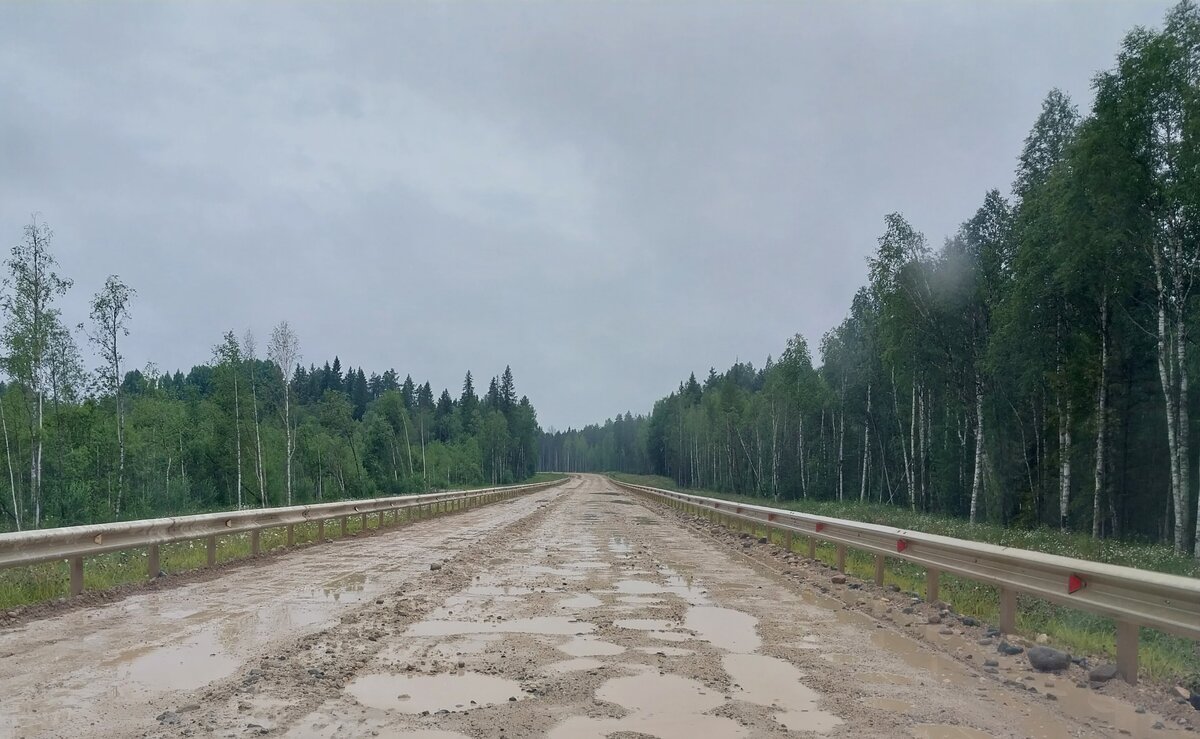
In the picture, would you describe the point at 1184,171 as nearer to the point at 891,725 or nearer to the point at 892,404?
the point at 891,725

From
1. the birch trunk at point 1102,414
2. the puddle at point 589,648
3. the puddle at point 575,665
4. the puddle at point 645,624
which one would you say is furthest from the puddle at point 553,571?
the birch trunk at point 1102,414

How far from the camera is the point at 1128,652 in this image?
578cm

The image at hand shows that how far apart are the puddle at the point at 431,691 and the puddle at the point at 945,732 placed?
7.52 ft

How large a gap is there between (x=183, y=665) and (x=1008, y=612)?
689 centimetres

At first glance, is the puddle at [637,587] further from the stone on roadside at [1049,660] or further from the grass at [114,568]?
the grass at [114,568]

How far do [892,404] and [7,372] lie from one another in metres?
51.2

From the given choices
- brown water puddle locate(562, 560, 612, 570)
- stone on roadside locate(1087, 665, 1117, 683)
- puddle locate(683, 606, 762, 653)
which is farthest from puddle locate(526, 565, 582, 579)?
stone on roadside locate(1087, 665, 1117, 683)

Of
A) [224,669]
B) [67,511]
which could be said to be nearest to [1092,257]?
[224,669]

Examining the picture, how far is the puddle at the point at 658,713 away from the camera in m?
4.26

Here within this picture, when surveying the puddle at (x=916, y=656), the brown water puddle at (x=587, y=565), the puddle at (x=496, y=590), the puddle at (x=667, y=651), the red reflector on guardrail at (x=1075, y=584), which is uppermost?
the red reflector on guardrail at (x=1075, y=584)

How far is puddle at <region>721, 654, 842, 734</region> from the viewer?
455 centimetres

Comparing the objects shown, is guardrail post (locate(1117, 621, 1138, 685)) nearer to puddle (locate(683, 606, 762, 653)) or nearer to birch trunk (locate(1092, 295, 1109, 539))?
puddle (locate(683, 606, 762, 653))

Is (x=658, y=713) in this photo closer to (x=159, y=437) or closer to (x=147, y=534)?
(x=147, y=534)

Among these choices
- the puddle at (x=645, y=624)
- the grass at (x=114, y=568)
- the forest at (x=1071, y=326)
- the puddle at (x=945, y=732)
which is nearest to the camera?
the puddle at (x=945, y=732)
